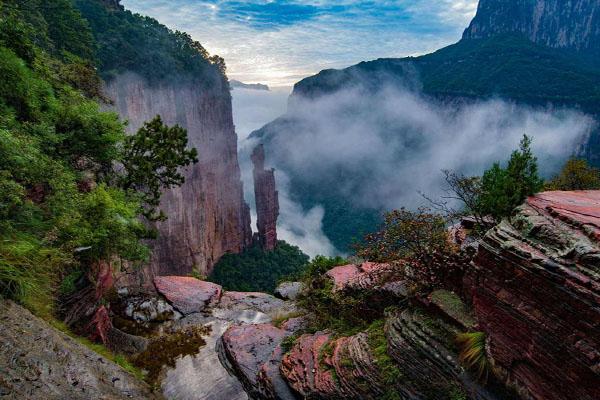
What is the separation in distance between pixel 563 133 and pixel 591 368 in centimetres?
10995

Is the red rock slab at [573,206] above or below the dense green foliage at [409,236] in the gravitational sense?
above

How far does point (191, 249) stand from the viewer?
59.6 m

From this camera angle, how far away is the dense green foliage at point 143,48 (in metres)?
47.4

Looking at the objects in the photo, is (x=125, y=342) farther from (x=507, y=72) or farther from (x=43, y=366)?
(x=507, y=72)

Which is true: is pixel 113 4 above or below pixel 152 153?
above

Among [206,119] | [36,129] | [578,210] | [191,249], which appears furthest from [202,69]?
[578,210]

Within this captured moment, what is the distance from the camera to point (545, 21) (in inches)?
5177

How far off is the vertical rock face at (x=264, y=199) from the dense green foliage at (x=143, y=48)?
69.0 feet

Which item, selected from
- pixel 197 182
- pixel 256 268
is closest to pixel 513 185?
pixel 197 182

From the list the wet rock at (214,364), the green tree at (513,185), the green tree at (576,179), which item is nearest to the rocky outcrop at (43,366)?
the wet rock at (214,364)

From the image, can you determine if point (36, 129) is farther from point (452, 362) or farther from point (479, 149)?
point (479, 149)

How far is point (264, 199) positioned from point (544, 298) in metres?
76.1

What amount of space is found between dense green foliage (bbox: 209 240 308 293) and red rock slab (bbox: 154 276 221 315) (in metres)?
36.4

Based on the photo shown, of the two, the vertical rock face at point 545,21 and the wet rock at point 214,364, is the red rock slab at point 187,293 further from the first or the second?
the vertical rock face at point 545,21
